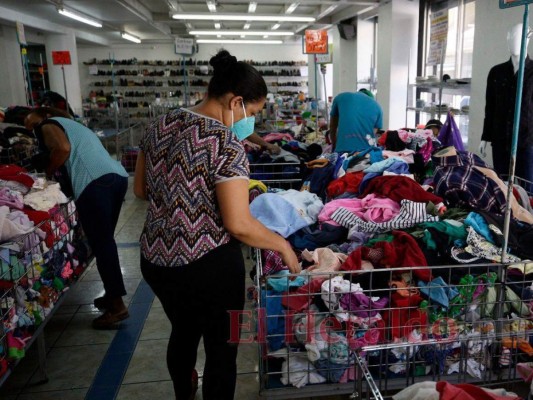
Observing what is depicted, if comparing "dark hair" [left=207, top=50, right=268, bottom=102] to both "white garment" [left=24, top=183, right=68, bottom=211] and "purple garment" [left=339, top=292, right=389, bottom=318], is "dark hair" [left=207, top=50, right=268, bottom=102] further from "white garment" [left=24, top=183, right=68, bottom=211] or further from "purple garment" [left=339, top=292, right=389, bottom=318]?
"white garment" [left=24, top=183, right=68, bottom=211]

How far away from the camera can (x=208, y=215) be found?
5.31ft

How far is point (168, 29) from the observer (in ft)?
46.0

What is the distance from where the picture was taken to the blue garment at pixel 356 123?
4.41 m

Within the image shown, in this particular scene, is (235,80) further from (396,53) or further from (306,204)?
(396,53)

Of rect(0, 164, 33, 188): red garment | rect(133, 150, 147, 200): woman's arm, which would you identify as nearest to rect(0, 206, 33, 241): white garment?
rect(0, 164, 33, 188): red garment

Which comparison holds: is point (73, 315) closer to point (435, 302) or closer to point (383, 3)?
point (435, 302)

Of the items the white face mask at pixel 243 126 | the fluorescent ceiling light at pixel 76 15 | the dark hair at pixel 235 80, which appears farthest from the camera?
A: the fluorescent ceiling light at pixel 76 15

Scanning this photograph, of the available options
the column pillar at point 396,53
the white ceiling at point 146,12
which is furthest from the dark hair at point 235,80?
the column pillar at point 396,53

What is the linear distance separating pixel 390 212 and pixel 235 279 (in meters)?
1.12

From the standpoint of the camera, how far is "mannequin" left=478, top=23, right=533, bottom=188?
13.0ft

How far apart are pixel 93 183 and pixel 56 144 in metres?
0.33

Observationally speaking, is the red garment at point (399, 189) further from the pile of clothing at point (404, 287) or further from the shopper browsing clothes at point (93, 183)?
the shopper browsing clothes at point (93, 183)

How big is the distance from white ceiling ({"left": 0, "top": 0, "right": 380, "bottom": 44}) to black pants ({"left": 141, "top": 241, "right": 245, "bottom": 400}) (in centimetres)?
713

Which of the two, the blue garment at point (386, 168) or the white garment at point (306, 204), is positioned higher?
the blue garment at point (386, 168)
